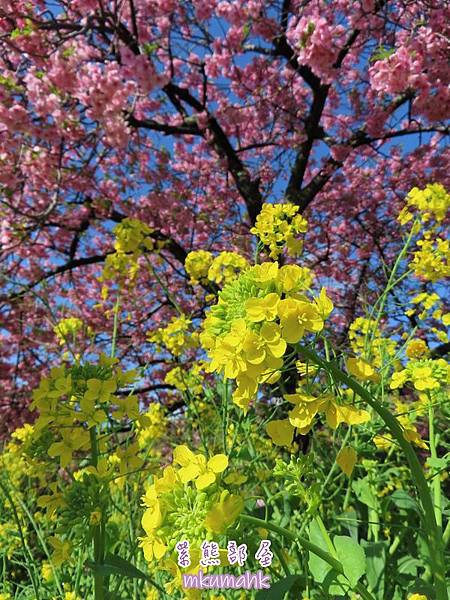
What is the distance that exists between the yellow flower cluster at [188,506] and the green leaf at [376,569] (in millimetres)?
1069

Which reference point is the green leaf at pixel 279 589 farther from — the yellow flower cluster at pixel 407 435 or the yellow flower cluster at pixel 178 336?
the yellow flower cluster at pixel 178 336

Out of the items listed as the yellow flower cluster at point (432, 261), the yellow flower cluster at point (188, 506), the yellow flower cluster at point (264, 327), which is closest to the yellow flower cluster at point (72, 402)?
the yellow flower cluster at point (188, 506)

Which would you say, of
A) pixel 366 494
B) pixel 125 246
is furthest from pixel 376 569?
pixel 125 246

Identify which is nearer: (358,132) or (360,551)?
(360,551)

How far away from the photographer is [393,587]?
5.73ft

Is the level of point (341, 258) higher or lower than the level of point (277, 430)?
higher

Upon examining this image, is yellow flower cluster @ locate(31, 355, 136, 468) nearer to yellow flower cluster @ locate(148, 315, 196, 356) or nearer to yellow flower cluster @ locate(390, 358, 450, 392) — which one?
yellow flower cluster @ locate(390, 358, 450, 392)

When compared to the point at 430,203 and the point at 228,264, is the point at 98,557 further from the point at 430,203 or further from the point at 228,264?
the point at 430,203

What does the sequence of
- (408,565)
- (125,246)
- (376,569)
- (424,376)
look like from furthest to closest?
(125,246) → (408,565) → (376,569) → (424,376)

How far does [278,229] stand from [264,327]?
1.10 metres

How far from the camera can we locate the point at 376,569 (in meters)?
1.54

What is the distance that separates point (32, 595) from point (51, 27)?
425 centimetres

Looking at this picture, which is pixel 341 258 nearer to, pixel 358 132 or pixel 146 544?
pixel 358 132

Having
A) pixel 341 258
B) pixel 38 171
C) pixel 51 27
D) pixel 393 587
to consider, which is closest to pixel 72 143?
pixel 38 171
